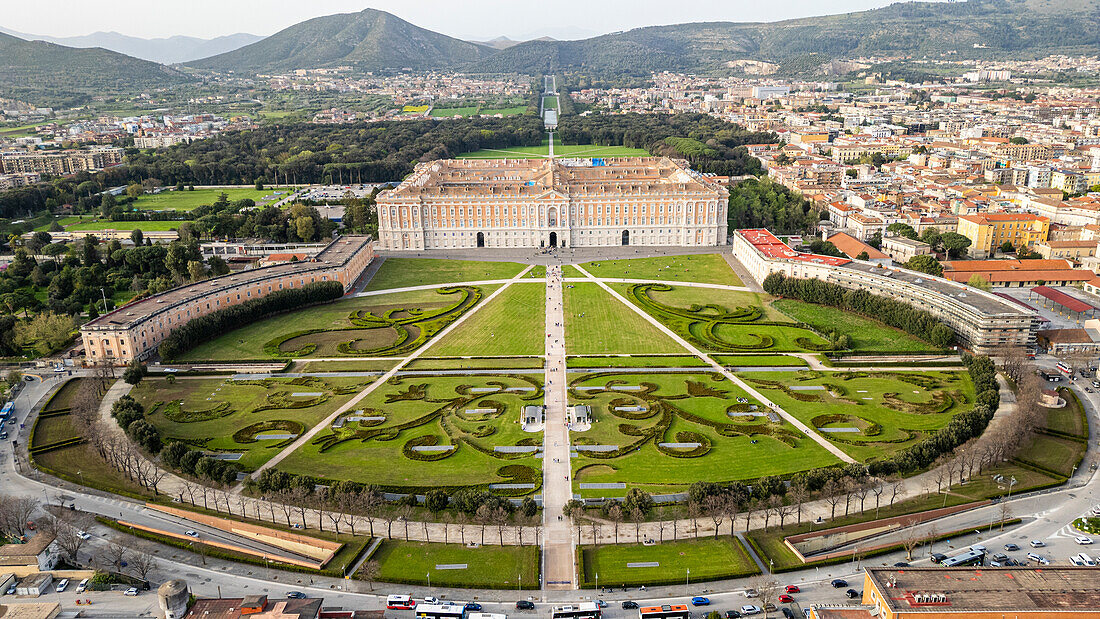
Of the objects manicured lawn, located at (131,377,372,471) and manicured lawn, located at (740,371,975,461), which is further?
manicured lawn, located at (131,377,372,471)

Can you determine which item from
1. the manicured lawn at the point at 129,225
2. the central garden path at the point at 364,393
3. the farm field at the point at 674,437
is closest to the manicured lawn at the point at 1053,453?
the farm field at the point at 674,437

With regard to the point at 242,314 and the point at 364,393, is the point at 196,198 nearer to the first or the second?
the point at 242,314

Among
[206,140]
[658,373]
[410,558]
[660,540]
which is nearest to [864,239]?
[658,373]

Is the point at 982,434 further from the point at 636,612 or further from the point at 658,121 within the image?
the point at 658,121

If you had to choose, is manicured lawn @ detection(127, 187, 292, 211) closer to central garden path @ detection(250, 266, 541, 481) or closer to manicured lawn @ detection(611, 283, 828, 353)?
central garden path @ detection(250, 266, 541, 481)

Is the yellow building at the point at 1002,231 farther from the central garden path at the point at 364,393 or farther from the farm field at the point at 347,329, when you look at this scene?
the farm field at the point at 347,329

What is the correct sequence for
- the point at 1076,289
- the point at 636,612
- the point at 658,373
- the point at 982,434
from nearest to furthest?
the point at 636,612 → the point at 982,434 → the point at 658,373 → the point at 1076,289

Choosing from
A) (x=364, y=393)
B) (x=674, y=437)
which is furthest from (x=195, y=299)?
(x=674, y=437)

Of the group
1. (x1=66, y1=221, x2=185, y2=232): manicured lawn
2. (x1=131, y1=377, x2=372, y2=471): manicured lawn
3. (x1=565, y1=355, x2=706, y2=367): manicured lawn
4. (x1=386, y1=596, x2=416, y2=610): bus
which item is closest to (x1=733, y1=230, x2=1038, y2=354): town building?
(x1=565, y1=355, x2=706, y2=367): manicured lawn
